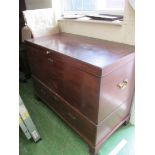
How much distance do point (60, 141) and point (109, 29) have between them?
112 cm

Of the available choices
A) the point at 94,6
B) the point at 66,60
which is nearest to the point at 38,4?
the point at 94,6

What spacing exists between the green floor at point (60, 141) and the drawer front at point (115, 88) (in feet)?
1.33

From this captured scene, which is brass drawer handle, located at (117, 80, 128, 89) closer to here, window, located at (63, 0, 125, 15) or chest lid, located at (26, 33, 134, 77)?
chest lid, located at (26, 33, 134, 77)

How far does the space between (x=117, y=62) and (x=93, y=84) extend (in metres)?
0.21

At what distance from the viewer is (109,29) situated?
138cm

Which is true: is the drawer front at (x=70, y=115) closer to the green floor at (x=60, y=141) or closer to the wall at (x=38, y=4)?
the green floor at (x=60, y=141)

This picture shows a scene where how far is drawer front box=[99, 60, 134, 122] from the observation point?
101 cm

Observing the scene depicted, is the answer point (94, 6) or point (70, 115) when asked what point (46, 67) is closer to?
point (70, 115)

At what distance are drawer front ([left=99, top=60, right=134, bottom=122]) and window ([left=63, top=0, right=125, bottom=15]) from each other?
25.7 inches

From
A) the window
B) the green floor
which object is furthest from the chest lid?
the green floor
